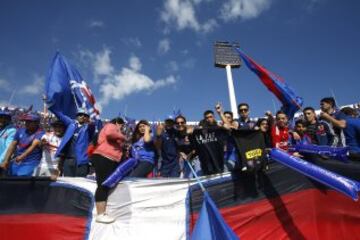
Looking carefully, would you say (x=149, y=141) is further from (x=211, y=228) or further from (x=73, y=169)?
(x=211, y=228)

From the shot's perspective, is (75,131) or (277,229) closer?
(277,229)

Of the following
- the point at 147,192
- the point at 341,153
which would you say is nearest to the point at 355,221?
the point at 341,153

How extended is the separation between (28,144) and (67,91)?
1.82 m

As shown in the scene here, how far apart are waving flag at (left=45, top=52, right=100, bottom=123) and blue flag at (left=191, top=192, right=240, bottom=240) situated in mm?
3927

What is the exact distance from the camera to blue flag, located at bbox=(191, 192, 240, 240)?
4.00 meters

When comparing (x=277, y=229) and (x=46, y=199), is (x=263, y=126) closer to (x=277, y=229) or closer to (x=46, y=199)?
(x=277, y=229)

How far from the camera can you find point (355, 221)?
15.9 ft

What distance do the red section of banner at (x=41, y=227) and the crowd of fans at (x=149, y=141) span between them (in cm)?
52

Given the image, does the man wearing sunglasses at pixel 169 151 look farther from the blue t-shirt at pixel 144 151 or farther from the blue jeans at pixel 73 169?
the blue jeans at pixel 73 169

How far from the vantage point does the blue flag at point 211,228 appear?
13.1 feet

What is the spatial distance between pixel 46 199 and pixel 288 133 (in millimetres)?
4738

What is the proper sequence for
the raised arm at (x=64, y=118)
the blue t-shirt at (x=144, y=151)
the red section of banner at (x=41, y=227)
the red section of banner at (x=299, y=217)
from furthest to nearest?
the raised arm at (x=64, y=118), the blue t-shirt at (x=144, y=151), the red section of banner at (x=41, y=227), the red section of banner at (x=299, y=217)

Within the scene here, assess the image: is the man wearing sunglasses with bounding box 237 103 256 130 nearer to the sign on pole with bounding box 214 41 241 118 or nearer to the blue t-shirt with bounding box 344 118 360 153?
the blue t-shirt with bounding box 344 118 360 153

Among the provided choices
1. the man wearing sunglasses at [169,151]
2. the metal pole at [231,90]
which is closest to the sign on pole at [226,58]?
the metal pole at [231,90]
